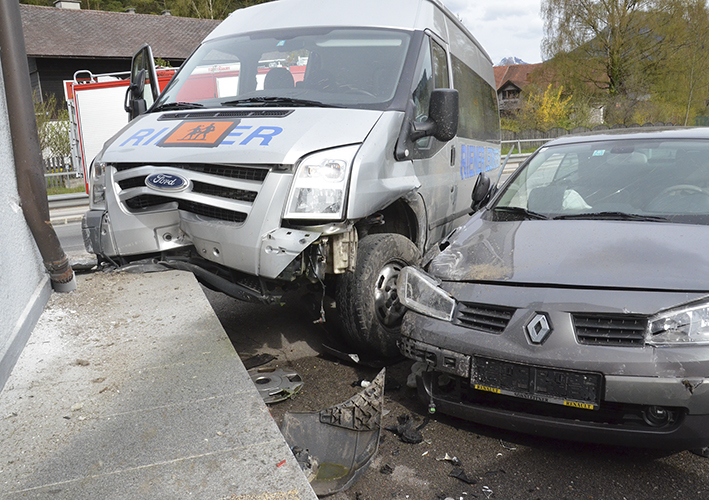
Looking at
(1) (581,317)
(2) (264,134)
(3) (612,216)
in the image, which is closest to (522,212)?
(3) (612,216)

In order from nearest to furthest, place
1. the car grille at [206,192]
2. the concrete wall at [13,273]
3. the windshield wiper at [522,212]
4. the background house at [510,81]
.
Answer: the concrete wall at [13,273], the car grille at [206,192], the windshield wiper at [522,212], the background house at [510,81]

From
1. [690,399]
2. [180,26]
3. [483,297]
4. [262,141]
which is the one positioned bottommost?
[690,399]

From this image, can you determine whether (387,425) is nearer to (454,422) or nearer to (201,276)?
(454,422)

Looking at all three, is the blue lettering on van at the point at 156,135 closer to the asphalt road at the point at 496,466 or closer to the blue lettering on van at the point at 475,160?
the asphalt road at the point at 496,466

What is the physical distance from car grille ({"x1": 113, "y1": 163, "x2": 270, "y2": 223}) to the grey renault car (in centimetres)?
100

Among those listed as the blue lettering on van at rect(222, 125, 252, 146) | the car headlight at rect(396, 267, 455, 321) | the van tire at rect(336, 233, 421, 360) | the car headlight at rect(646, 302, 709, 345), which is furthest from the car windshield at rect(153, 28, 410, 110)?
the car headlight at rect(646, 302, 709, 345)

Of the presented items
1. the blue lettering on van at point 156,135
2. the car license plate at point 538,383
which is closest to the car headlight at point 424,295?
the car license plate at point 538,383

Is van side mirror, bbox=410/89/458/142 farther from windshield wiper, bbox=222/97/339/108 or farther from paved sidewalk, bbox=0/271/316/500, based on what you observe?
paved sidewalk, bbox=0/271/316/500

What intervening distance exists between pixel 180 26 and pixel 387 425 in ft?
116

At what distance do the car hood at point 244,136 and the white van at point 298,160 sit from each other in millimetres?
12

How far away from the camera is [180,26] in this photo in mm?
34500

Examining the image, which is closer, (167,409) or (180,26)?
(167,409)

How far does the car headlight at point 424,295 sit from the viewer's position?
10.3ft

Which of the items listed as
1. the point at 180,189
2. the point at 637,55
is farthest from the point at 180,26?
the point at 180,189
